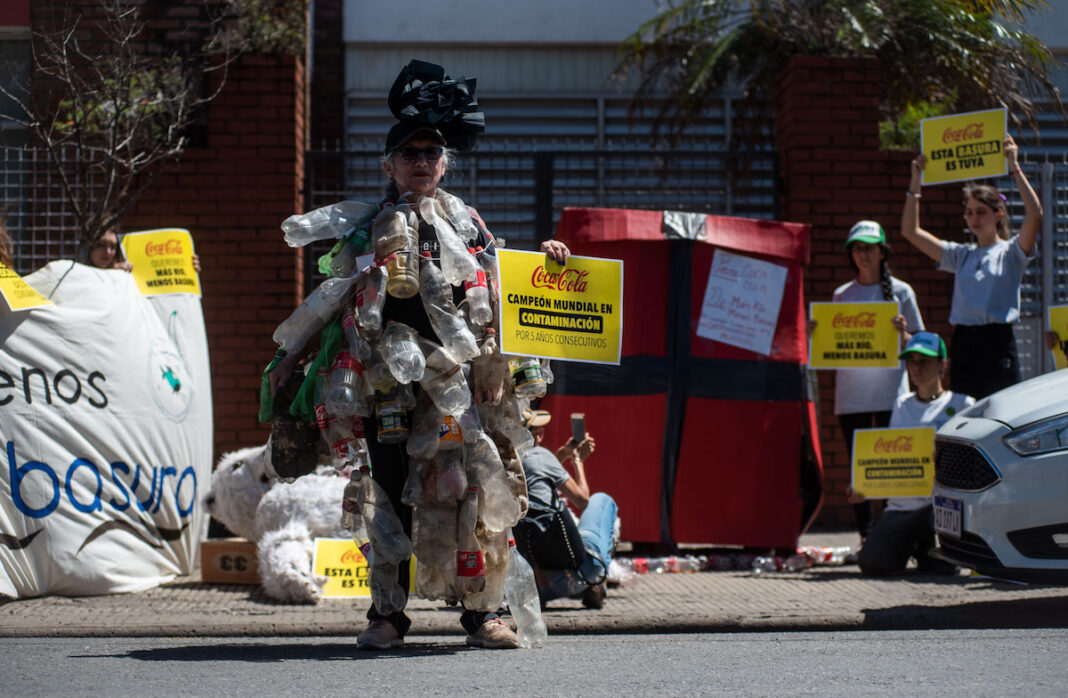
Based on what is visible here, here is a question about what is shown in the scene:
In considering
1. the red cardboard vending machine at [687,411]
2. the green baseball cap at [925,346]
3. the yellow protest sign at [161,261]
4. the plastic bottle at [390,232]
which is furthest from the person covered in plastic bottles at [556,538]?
the yellow protest sign at [161,261]

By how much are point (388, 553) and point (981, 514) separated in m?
2.47

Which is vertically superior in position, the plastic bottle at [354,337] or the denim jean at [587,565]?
the plastic bottle at [354,337]

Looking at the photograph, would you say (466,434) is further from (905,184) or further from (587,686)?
(905,184)

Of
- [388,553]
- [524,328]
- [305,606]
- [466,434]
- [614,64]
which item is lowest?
[305,606]

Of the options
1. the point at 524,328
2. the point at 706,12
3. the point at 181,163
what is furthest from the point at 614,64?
the point at 524,328

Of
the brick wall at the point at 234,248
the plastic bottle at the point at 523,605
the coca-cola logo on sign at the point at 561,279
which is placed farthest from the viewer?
the brick wall at the point at 234,248

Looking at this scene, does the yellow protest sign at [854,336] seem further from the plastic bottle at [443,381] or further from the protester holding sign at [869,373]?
the plastic bottle at [443,381]

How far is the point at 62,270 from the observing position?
6109mm

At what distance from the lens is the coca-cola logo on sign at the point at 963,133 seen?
23.4 feet

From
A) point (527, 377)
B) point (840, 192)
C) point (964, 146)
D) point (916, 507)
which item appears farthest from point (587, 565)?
point (840, 192)

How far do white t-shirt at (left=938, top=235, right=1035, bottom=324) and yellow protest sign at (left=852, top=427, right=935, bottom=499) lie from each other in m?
0.76

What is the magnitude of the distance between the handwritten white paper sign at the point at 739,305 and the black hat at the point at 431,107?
9.35 ft

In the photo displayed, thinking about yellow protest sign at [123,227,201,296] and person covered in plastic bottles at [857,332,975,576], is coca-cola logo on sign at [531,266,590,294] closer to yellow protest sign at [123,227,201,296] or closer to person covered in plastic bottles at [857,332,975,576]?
person covered in plastic bottles at [857,332,975,576]

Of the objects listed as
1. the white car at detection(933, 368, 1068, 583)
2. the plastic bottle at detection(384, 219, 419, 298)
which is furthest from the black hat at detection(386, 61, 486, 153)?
the white car at detection(933, 368, 1068, 583)
